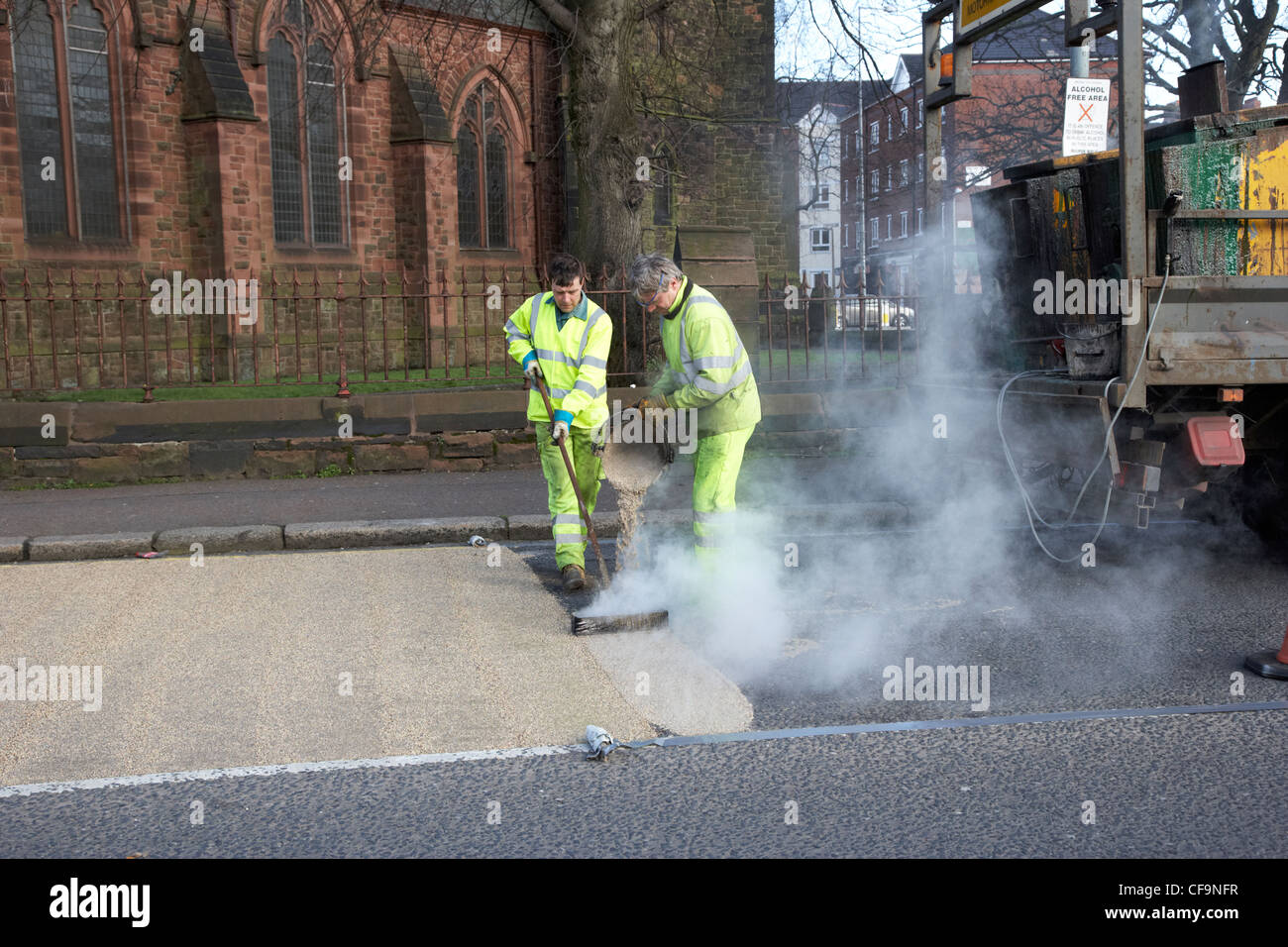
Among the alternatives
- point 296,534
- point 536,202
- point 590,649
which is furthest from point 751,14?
point 590,649

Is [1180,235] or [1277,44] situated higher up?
[1277,44]

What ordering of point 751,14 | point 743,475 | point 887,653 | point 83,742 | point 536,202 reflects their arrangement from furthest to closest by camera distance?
point 751,14 → point 536,202 → point 743,475 → point 887,653 → point 83,742

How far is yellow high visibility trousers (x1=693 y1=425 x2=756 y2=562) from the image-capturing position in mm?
6148

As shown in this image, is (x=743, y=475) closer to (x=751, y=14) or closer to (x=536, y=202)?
(x=536, y=202)

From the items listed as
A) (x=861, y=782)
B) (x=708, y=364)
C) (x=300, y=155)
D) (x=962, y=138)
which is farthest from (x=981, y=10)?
(x=962, y=138)

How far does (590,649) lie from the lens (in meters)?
5.57

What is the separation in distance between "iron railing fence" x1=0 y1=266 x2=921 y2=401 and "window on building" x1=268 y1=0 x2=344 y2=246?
975mm

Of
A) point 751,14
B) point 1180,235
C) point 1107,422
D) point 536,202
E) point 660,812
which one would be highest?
point 751,14

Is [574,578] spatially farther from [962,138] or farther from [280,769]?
[962,138]

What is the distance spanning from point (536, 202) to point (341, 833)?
1940cm

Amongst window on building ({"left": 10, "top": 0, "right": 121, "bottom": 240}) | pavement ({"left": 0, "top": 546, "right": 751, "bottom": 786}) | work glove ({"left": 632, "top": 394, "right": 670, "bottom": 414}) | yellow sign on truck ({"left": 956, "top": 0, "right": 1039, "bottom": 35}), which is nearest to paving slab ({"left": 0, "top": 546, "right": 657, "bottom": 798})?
pavement ({"left": 0, "top": 546, "right": 751, "bottom": 786})

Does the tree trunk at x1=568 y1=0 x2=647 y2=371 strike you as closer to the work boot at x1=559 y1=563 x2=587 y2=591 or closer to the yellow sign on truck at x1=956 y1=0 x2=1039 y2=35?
the yellow sign on truck at x1=956 y1=0 x2=1039 y2=35

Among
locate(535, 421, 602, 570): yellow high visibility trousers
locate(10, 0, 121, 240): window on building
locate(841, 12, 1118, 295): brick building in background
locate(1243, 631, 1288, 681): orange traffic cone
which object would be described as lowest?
locate(1243, 631, 1288, 681): orange traffic cone

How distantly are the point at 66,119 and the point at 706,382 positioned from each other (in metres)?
13.5
